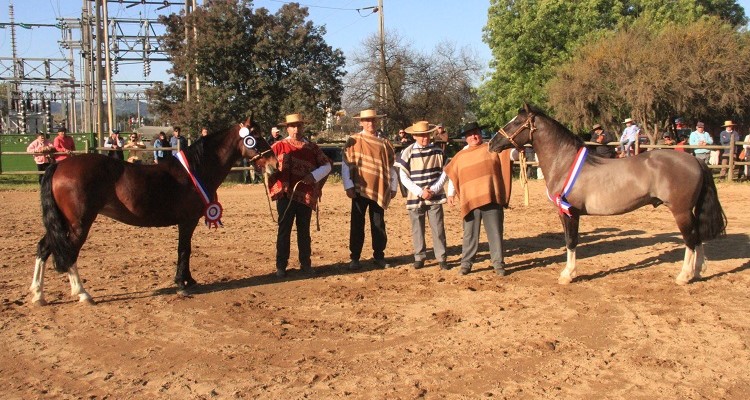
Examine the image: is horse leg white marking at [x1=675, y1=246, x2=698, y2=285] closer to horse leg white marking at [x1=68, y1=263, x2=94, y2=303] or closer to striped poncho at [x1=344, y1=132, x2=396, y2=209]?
striped poncho at [x1=344, y1=132, x2=396, y2=209]

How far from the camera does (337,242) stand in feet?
34.0

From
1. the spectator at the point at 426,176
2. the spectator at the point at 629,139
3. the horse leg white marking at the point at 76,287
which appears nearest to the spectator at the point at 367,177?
the spectator at the point at 426,176

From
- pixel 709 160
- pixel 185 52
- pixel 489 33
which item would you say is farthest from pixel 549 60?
pixel 185 52

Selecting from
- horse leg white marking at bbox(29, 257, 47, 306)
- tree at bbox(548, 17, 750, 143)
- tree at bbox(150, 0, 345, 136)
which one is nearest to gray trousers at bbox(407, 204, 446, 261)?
horse leg white marking at bbox(29, 257, 47, 306)

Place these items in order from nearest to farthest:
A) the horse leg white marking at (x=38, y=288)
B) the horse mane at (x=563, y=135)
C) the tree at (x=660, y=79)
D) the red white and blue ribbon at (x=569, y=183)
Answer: the horse leg white marking at (x=38, y=288) < the red white and blue ribbon at (x=569, y=183) < the horse mane at (x=563, y=135) < the tree at (x=660, y=79)

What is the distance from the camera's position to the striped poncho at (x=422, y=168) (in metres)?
8.09

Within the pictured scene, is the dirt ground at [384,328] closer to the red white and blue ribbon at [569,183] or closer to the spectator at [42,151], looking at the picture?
the red white and blue ribbon at [569,183]

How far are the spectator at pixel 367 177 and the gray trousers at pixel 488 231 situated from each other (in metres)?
1.05

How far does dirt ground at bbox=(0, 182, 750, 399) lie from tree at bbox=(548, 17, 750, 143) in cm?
1620

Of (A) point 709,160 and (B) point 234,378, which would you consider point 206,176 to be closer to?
(B) point 234,378

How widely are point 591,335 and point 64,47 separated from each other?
43.1 metres

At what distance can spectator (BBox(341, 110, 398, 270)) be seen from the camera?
8062mm

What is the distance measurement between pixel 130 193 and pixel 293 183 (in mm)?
1886

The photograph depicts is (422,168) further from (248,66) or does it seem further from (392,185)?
(248,66)
